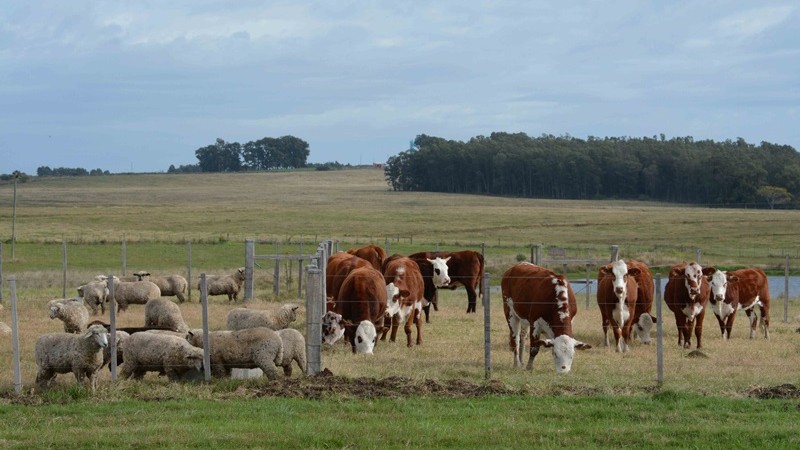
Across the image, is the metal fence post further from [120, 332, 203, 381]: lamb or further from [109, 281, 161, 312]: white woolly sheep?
[120, 332, 203, 381]: lamb

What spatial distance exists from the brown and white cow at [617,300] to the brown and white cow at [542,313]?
255 cm

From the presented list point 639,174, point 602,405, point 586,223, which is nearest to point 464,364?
point 602,405

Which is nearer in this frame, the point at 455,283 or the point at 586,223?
the point at 455,283

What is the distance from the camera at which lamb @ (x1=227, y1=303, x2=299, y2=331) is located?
55.0 ft

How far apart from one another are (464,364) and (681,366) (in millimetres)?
3203

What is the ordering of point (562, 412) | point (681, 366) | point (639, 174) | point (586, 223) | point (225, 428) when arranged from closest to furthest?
point (225, 428) → point (562, 412) → point (681, 366) → point (586, 223) → point (639, 174)

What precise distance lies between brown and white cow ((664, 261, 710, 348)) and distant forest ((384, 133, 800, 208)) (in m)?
92.4

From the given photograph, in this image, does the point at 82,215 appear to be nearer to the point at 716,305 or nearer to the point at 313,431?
the point at 716,305

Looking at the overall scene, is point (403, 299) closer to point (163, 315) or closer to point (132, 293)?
point (163, 315)

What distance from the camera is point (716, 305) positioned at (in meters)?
20.7

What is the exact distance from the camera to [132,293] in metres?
24.7

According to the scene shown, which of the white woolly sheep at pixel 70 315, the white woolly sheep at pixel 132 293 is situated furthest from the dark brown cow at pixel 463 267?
the white woolly sheep at pixel 70 315

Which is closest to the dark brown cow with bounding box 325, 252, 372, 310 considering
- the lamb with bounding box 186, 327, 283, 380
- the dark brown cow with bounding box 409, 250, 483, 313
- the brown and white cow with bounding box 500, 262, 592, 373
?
the brown and white cow with bounding box 500, 262, 592, 373

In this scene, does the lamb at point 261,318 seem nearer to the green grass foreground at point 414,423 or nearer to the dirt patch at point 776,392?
the green grass foreground at point 414,423
